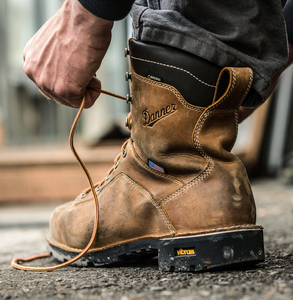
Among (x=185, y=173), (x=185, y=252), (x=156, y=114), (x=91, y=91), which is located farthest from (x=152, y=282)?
(x=91, y=91)

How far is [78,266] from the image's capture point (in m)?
A: 0.88

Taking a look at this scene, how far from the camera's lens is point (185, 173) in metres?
0.76

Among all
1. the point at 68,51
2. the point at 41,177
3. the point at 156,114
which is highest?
the point at 68,51

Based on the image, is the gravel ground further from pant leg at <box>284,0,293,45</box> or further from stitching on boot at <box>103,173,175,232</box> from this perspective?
pant leg at <box>284,0,293,45</box>

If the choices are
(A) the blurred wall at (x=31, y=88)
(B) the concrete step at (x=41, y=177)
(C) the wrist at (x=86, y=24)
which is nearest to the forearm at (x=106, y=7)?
(C) the wrist at (x=86, y=24)

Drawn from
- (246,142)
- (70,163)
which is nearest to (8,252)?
(70,163)

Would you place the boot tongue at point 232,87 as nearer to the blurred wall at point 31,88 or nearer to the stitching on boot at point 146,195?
the stitching on boot at point 146,195

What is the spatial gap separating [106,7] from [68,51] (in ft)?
0.42

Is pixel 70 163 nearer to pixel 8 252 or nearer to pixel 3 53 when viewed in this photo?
pixel 8 252

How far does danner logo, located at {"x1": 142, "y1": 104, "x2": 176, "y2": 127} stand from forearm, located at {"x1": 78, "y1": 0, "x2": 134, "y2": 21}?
0.71 ft

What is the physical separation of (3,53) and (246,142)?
7.32 metres

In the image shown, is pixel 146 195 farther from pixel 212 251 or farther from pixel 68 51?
pixel 68 51

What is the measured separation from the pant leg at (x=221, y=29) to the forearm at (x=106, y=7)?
8 cm

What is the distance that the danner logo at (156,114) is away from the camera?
2.44 feet
